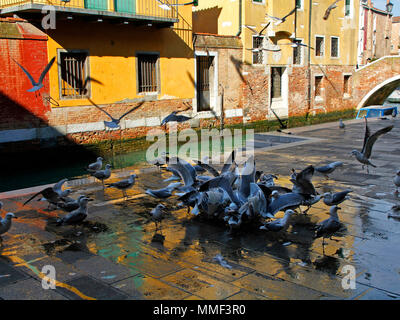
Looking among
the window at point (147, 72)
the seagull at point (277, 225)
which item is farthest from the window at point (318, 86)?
the seagull at point (277, 225)

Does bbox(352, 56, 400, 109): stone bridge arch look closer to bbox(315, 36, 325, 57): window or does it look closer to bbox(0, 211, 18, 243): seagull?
bbox(315, 36, 325, 57): window

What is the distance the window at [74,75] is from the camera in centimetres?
1170

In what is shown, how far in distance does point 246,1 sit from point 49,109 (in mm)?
8686

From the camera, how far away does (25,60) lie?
1082 centimetres

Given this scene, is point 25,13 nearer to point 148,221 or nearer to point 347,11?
point 148,221


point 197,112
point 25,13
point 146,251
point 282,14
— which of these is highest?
point 282,14

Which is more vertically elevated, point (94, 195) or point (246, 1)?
point (246, 1)

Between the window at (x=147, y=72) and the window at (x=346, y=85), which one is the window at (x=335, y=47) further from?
the window at (x=147, y=72)

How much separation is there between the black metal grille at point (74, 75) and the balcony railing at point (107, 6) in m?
1.29

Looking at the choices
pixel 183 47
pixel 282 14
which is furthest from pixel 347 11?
pixel 183 47

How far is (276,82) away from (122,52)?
7.97m

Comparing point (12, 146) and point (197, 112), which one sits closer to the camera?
point (12, 146)

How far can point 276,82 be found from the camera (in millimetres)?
18625

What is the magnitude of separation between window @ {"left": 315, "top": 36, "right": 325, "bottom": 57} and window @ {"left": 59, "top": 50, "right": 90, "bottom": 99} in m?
12.1
